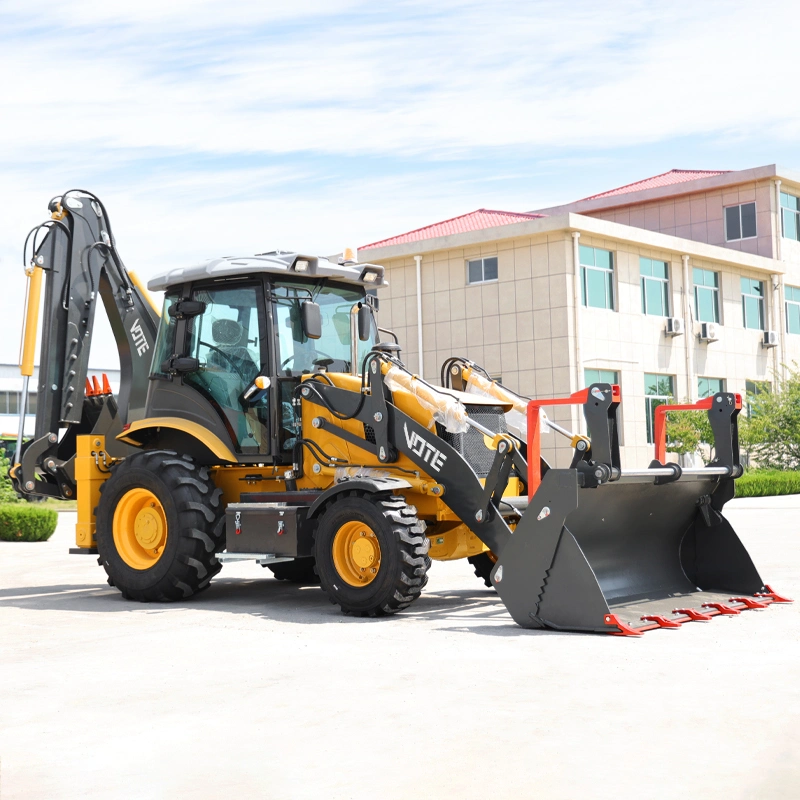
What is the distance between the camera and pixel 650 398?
33.5 meters

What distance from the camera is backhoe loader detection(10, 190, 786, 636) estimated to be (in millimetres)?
8867

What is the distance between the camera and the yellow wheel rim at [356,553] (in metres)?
9.32

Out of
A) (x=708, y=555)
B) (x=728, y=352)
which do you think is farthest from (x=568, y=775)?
(x=728, y=352)

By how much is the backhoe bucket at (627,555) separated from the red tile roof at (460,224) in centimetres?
2606

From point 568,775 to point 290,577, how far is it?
8067 mm

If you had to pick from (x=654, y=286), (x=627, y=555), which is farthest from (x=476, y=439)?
(x=654, y=286)

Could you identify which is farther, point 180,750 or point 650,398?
point 650,398

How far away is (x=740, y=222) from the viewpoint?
3881 cm

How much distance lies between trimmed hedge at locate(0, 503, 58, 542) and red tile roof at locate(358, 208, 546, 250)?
17267mm

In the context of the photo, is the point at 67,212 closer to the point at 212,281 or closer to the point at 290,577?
the point at 212,281

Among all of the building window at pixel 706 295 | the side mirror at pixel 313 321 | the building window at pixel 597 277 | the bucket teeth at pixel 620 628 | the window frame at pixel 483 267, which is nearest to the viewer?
the bucket teeth at pixel 620 628

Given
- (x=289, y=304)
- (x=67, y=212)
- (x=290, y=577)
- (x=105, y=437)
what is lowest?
(x=290, y=577)

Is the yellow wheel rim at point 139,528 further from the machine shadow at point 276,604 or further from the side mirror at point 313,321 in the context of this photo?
the side mirror at point 313,321

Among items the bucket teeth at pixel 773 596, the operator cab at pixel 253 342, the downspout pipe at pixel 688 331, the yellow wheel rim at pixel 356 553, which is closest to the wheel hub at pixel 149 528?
the operator cab at pixel 253 342
